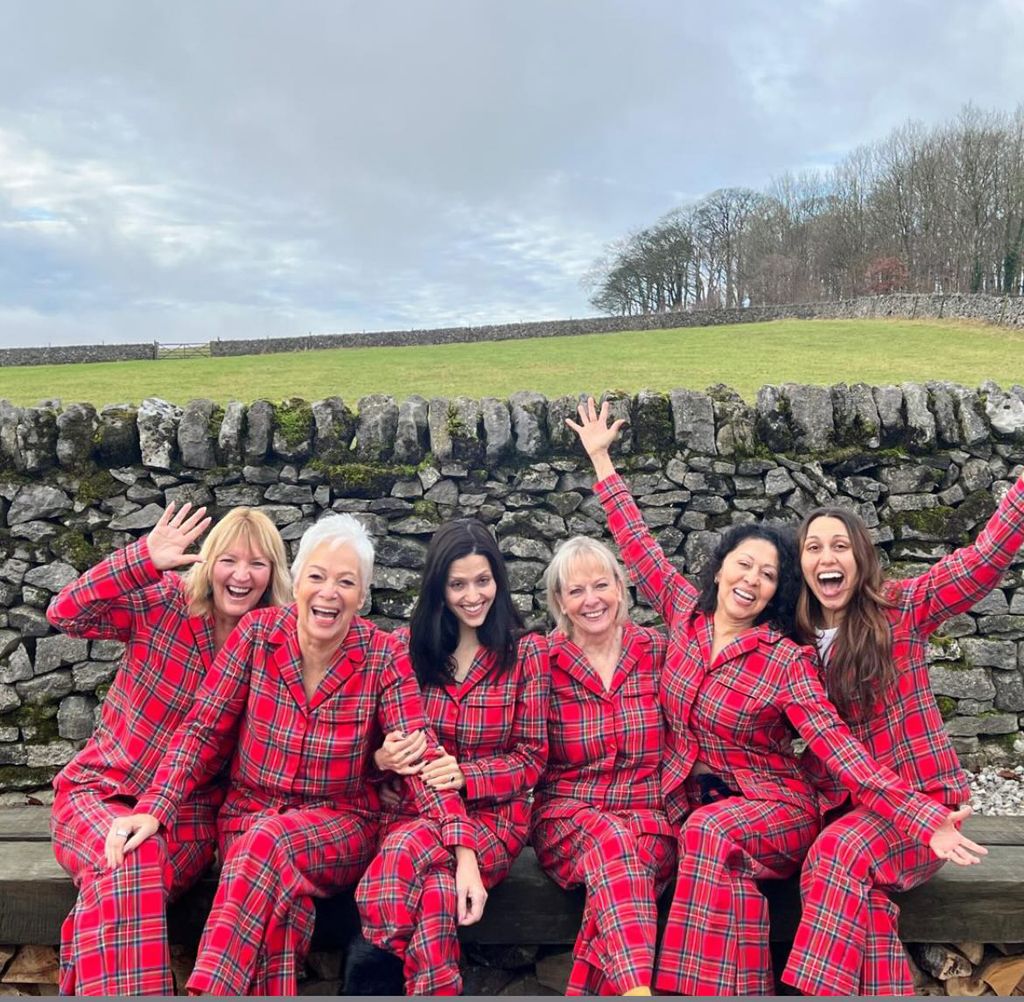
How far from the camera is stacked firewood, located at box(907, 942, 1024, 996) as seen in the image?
2.90 meters

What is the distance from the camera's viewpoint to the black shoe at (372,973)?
100 inches

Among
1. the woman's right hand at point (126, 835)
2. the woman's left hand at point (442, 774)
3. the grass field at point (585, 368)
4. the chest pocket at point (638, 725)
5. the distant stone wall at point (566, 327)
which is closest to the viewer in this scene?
→ the woman's right hand at point (126, 835)

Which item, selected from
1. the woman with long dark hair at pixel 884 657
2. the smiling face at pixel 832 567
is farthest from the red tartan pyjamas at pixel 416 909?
the smiling face at pixel 832 567

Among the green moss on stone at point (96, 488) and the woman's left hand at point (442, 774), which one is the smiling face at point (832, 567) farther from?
the green moss on stone at point (96, 488)

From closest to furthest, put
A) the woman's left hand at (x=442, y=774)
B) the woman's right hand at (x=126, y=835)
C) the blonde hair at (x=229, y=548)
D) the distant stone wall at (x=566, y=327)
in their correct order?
the woman's right hand at (x=126, y=835)
the woman's left hand at (x=442, y=774)
the blonde hair at (x=229, y=548)
the distant stone wall at (x=566, y=327)

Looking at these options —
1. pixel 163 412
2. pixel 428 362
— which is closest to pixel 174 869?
pixel 163 412

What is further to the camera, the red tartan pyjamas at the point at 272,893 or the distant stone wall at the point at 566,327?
the distant stone wall at the point at 566,327

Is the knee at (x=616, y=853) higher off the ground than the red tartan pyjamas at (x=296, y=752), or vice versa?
the red tartan pyjamas at (x=296, y=752)

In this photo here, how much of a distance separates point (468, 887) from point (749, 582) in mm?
1316

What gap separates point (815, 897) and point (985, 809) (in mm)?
4144

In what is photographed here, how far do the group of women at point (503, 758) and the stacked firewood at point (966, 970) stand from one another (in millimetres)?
497

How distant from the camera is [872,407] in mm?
6234

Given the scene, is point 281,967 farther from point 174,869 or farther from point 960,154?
point 960,154

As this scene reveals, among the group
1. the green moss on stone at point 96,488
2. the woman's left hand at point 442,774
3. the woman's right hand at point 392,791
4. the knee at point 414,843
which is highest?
the green moss on stone at point 96,488
